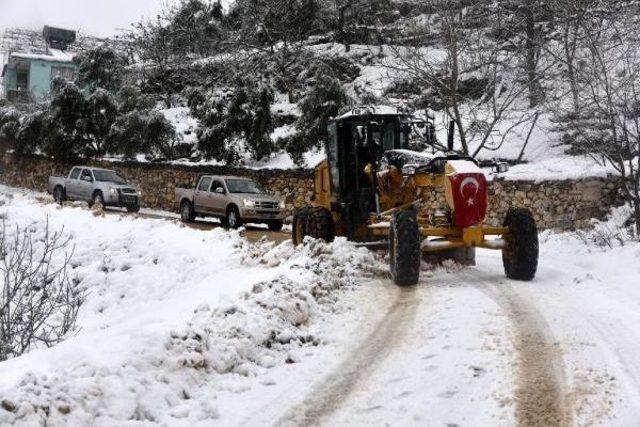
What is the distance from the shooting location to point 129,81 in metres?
36.0

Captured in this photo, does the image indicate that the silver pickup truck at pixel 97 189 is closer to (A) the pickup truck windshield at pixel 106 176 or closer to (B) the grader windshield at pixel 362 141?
(A) the pickup truck windshield at pixel 106 176

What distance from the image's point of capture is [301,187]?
23.8m

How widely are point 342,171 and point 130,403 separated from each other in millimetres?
7610

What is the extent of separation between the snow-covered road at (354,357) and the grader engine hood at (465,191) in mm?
925

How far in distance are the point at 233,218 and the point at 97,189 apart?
7.61 m

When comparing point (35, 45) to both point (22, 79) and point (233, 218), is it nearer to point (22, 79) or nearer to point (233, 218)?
point (22, 79)

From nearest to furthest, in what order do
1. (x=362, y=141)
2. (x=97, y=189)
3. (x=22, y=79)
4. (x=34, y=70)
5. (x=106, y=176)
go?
(x=362, y=141) < (x=97, y=189) < (x=106, y=176) < (x=34, y=70) < (x=22, y=79)

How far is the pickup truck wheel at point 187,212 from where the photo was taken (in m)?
22.0

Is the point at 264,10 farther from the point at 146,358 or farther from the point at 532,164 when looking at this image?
→ the point at 146,358

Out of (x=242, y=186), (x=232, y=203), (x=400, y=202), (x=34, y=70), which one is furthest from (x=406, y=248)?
(x=34, y=70)

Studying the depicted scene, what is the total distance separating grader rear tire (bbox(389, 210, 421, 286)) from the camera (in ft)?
26.6

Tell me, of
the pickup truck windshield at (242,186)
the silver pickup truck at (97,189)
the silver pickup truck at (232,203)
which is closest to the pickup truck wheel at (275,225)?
the silver pickup truck at (232,203)

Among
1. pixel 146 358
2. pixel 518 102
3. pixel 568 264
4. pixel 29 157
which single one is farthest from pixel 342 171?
pixel 29 157

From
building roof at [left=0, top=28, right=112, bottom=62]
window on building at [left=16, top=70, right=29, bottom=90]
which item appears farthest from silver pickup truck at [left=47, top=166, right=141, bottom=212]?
window on building at [left=16, top=70, right=29, bottom=90]
